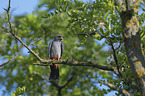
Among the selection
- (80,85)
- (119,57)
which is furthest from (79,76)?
(119,57)

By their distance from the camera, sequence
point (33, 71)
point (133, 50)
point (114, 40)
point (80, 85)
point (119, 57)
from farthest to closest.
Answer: point (80, 85) → point (33, 71) → point (119, 57) → point (114, 40) → point (133, 50)

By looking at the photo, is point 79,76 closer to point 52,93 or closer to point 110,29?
point 52,93

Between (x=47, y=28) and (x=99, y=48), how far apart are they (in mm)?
4988

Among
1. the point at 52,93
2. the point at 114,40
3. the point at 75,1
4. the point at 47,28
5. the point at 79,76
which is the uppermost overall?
the point at 47,28

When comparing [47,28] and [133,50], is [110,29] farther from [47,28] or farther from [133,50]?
[47,28]

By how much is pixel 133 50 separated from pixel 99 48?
11733 mm

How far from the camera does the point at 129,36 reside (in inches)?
158

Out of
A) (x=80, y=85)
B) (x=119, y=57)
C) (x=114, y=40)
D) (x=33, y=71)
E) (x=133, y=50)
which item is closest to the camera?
(x=133, y=50)

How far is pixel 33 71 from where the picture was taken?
14797mm

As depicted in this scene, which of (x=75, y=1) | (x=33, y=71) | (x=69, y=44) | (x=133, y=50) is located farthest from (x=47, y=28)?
(x=133, y=50)

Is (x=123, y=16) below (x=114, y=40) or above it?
above

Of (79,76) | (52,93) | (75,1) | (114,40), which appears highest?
(75,1)

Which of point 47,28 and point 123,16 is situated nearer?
point 123,16

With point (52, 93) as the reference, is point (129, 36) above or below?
above
